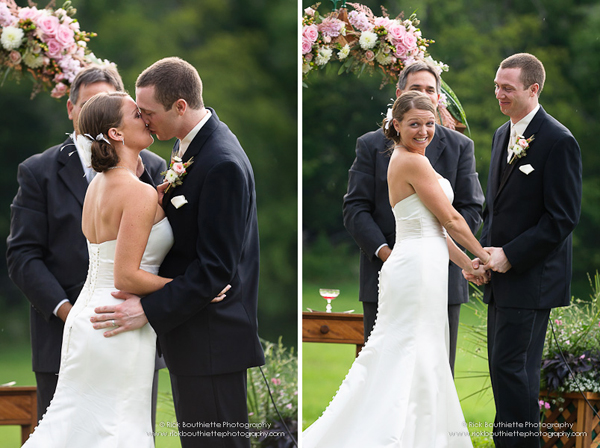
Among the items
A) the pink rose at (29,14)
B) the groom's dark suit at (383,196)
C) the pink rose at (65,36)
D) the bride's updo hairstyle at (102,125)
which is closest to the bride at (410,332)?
the groom's dark suit at (383,196)

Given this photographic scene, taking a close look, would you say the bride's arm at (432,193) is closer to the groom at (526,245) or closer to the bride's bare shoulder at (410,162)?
the bride's bare shoulder at (410,162)

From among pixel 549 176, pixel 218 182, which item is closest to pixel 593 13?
pixel 549 176

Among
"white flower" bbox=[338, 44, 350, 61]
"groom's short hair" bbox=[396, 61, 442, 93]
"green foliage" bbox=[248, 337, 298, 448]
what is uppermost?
"white flower" bbox=[338, 44, 350, 61]

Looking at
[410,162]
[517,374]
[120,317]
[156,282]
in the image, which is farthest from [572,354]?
[120,317]

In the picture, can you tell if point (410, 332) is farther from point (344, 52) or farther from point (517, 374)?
point (344, 52)

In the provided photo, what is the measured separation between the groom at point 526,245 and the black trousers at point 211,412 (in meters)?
1.70

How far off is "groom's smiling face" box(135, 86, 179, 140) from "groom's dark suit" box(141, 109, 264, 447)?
0.48 feet

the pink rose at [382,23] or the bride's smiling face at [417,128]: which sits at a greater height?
the pink rose at [382,23]

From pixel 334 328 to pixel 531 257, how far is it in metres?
1.65

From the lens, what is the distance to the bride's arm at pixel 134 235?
293 centimetres

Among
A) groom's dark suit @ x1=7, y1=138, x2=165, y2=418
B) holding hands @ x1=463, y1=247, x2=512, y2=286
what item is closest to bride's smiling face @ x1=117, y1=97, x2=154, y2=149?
groom's dark suit @ x1=7, y1=138, x2=165, y2=418

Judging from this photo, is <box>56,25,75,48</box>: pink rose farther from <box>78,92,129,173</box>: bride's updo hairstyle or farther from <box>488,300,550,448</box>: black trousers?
<box>488,300,550,448</box>: black trousers

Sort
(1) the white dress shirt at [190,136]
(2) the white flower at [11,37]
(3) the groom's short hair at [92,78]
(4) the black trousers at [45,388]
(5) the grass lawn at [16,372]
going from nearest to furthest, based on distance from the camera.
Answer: (1) the white dress shirt at [190,136] < (4) the black trousers at [45,388] < (3) the groom's short hair at [92,78] < (2) the white flower at [11,37] < (5) the grass lawn at [16,372]

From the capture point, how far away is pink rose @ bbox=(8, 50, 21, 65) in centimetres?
441
